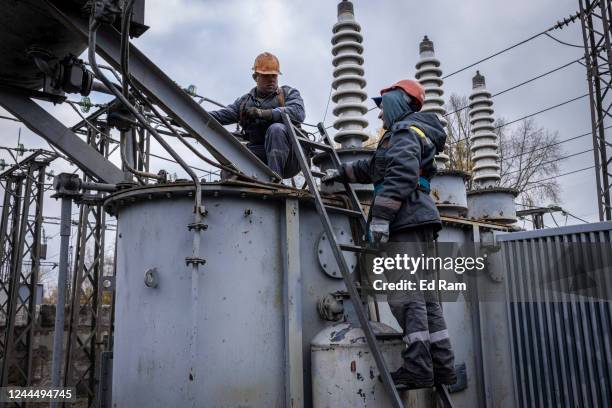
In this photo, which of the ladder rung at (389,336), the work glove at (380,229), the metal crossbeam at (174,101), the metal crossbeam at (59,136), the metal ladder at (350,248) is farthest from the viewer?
the metal crossbeam at (59,136)

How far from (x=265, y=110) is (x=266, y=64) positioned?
690 millimetres

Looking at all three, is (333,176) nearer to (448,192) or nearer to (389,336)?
(389,336)

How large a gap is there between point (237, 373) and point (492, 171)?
27.9 ft

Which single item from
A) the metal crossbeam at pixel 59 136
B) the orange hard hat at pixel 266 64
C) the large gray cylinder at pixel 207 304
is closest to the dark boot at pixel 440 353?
the large gray cylinder at pixel 207 304

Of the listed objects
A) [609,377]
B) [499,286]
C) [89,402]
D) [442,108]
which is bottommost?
[89,402]

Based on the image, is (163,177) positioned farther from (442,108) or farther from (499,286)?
(442,108)

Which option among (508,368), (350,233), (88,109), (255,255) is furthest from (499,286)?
(88,109)

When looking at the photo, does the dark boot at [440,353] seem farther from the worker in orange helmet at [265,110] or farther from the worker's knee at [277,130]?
the worker's knee at [277,130]

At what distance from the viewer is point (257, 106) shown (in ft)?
20.5

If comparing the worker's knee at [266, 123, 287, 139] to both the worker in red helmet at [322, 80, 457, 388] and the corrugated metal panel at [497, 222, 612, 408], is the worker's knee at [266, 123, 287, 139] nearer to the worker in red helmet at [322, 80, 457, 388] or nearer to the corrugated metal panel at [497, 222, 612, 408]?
the worker in red helmet at [322, 80, 457, 388]

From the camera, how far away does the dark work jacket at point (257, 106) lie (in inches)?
240

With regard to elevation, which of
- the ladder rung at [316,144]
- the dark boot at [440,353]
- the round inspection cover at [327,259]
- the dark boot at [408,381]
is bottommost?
the dark boot at [408,381]

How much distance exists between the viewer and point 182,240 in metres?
4.56

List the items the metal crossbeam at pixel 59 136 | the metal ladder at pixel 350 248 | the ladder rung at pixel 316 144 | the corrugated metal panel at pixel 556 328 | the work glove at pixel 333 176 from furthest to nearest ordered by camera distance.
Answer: the corrugated metal panel at pixel 556 328
the metal crossbeam at pixel 59 136
the ladder rung at pixel 316 144
the work glove at pixel 333 176
the metal ladder at pixel 350 248
